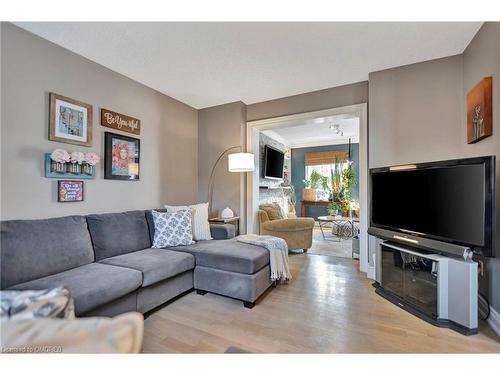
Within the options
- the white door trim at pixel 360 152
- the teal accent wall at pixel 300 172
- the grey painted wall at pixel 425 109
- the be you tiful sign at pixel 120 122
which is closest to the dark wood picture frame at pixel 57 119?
the be you tiful sign at pixel 120 122

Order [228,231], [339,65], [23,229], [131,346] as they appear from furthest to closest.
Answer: [228,231] < [339,65] < [23,229] < [131,346]

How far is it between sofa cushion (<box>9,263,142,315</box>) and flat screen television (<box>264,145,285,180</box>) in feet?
11.8

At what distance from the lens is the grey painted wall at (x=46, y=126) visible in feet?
6.38

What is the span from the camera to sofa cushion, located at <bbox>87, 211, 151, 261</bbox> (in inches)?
89.6

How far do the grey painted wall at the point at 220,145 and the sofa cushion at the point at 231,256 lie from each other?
4.27 ft

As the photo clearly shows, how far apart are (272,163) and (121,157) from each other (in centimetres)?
328

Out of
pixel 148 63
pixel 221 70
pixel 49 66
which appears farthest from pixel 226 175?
pixel 49 66

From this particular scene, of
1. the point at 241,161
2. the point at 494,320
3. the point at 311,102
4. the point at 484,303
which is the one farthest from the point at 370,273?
the point at 311,102

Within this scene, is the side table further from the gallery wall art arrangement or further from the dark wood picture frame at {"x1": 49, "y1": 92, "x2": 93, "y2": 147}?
the dark wood picture frame at {"x1": 49, "y1": 92, "x2": 93, "y2": 147}

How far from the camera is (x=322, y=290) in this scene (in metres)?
2.54

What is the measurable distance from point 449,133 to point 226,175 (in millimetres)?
2908

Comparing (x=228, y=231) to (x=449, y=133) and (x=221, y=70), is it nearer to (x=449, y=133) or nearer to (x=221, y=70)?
(x=221, y=70)

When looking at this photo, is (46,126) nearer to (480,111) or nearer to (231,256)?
(231,256)

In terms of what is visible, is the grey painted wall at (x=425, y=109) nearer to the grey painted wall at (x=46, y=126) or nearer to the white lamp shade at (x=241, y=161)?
the white lamp shade at (x=241, y=161)
